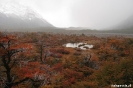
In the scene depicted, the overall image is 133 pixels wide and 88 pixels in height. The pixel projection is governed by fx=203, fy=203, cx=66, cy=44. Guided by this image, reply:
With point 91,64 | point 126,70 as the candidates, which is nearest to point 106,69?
point 126,70

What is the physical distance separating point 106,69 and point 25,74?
1027 centimetres

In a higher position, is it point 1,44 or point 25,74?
point 1,44

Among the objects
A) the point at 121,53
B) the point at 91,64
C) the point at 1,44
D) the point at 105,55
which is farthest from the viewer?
the point at 121,53

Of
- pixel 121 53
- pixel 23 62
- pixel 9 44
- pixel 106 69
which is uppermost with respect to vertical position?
pixel 9 44

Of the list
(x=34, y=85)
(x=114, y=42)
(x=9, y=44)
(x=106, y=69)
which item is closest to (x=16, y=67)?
(x=9, y=44)

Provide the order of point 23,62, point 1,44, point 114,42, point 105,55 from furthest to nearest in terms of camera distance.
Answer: point 114,42, point 105,55, point 23,62, point 1,44

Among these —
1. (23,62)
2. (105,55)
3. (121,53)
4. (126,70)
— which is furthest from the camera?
(121,53)

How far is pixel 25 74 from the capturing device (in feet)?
70.6

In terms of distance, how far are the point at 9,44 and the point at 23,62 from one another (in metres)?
2.39

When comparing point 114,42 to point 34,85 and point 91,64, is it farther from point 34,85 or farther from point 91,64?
point 34,85

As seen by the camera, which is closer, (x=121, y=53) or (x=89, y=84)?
(x=89, y=84)

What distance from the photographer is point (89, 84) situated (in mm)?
22469

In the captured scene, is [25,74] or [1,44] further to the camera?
[25,74]

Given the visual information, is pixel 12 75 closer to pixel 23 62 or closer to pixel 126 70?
pixel 23 62
